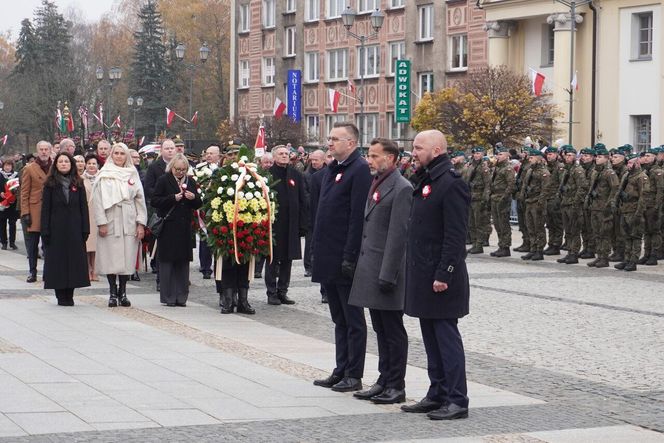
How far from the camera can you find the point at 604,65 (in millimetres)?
46000

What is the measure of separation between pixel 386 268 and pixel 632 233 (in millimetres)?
14116

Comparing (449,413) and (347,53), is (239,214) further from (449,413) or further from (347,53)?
(347,53)

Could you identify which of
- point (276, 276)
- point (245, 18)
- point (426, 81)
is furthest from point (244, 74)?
point (276, 276)

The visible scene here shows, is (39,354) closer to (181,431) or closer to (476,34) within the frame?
(181,431)

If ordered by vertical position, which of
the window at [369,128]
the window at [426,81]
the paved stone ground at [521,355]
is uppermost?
the window at [426,81]

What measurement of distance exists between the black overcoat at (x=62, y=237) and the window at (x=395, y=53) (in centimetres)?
4236

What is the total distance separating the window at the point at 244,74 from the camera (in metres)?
72.8

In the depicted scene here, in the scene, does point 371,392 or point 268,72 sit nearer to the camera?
point 371,392

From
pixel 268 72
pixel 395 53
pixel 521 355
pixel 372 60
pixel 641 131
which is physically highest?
pixel 268 72

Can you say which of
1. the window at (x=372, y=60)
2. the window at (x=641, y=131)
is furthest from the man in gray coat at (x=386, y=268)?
the window at (x=372, y=60)

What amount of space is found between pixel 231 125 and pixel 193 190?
1619 inches

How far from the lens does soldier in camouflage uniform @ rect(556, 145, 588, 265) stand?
2442 cm

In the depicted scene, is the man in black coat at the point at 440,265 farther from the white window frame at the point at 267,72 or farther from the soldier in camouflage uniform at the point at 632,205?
the white window frame at the point at 267,72

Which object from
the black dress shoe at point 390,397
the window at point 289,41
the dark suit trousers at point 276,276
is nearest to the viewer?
the black dress shoe at point 390,397
